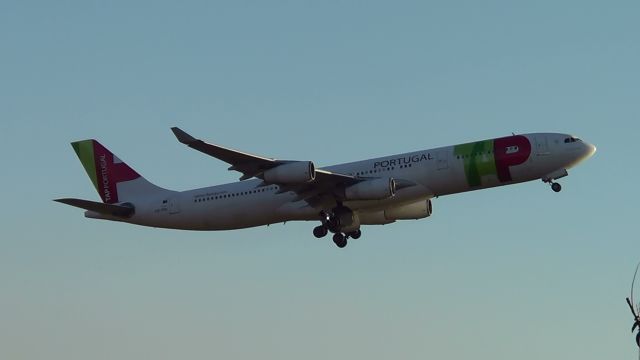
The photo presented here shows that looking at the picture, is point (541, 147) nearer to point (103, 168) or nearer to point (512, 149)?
point (512, 149)

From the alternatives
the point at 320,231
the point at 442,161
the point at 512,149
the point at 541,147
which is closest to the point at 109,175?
the point at 320,231

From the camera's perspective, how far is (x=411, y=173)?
69.2 meters

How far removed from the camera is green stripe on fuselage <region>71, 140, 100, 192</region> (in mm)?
80688

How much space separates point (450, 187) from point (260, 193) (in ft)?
33.7

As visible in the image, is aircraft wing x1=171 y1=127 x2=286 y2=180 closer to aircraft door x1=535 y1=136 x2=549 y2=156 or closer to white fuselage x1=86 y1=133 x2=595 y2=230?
white fuselage x1=86 y1=133 x2=595 y2=230

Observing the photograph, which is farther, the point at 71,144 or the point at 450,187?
the point at 71,144

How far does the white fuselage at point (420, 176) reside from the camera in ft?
224

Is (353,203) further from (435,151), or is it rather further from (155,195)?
(155,195)

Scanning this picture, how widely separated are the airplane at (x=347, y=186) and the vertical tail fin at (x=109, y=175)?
2.20 metres

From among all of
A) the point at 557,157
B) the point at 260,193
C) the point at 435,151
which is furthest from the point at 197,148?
the point at 557,157

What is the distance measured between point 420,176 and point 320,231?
6.79 m

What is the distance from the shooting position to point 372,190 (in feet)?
225

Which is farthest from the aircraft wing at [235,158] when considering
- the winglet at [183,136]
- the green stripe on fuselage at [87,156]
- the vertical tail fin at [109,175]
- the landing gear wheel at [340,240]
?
the green stripe on fuselage at [87,156]

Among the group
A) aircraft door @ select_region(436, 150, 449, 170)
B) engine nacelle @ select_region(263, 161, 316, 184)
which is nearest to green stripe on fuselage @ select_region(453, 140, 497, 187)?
aircraft door @ select_region(436, 150, 449, 170)
